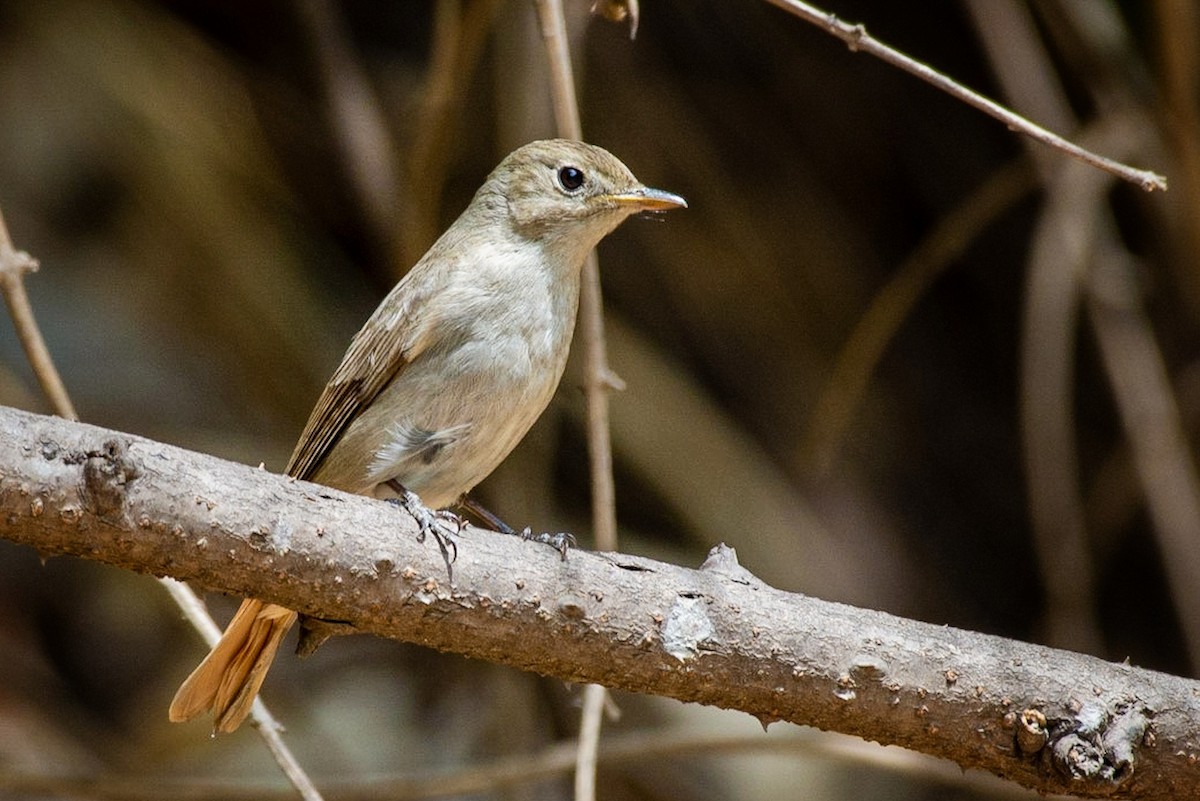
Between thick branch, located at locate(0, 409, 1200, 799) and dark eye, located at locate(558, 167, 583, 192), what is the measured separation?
1257mm

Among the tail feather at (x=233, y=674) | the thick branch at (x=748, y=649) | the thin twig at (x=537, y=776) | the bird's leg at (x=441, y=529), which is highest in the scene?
the bird's leg at (x=441, y=529)

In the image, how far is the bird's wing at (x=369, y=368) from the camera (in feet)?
10.6

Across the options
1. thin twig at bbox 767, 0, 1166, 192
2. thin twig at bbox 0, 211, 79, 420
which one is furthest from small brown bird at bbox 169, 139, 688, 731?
thin twig at bbox 767, 0, 1166, 192

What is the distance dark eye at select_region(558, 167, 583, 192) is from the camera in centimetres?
342

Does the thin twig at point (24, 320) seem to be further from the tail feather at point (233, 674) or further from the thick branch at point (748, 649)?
the thick branch at point (748, 649)

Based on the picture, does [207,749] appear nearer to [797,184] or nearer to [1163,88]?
[797,184]

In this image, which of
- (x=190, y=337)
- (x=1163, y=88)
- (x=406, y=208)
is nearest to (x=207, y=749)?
(x=190, y=337)

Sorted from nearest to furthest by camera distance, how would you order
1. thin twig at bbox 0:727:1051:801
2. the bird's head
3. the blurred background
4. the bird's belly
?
1. the bird's belly
2. the bird's head
3. thin twig at bbox 0:727:1051:801
4. the blurred background

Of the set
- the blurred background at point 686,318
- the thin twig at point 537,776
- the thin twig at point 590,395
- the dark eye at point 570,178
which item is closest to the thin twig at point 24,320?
the thin twig at point 590,395

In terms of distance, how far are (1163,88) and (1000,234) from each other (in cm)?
131

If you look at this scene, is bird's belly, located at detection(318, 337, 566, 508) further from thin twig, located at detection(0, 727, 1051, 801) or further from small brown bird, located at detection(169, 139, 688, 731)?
thin twig, located at detection(0, 727, 1051, 801)

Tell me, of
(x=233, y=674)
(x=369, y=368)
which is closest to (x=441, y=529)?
(x=233, y=674)

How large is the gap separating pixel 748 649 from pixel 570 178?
1.49 metres

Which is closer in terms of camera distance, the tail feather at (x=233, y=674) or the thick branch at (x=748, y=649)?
the thick branch at (x=748, y=649)
